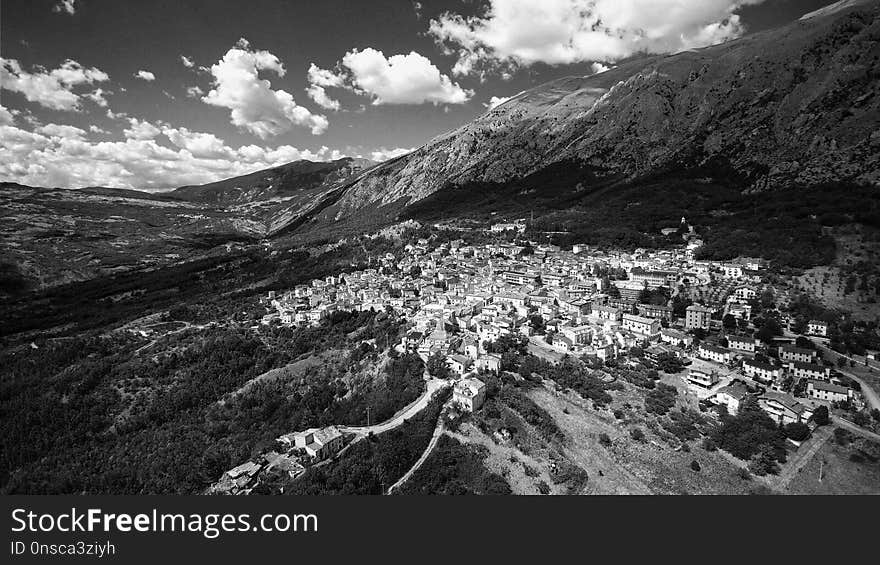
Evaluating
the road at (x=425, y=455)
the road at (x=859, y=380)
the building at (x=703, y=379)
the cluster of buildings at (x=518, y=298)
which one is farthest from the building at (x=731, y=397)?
the road at (x=425, y=455)

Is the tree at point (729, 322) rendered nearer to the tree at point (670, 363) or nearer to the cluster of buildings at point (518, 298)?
the cluster of buildings at point (518, 298)

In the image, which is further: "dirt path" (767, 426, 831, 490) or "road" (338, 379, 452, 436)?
"road" (338, 379, 452, 436)

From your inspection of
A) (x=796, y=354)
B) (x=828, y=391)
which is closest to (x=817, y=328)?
(x=796, y=354)

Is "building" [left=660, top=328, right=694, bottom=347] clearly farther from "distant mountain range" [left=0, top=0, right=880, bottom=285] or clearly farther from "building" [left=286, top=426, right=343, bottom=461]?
"building" [left=286, top=426, right=343, bottom=461]

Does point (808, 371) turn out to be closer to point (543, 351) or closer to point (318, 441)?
point (543, 351)

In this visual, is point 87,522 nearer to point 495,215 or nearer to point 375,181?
point 495,215

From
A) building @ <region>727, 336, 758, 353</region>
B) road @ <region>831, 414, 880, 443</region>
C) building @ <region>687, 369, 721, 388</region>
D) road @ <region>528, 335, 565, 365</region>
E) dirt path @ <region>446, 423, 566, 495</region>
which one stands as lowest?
road @ <region>831, 414, 880, 443</region>

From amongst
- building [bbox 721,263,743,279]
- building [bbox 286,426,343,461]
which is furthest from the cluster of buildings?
building [bbox 286,426,343,461]

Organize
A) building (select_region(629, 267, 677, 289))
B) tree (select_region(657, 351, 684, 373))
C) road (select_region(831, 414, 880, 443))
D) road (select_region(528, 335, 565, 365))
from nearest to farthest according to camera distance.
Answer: road (select_region(831, 414, 880, 443))
tree (select_region(657, 351, 684, 373))
road (select_region(528, 335, 565, 365))
building (select_region(629, 267, 677, 289))

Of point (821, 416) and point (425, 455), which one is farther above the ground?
point (425, 455)
